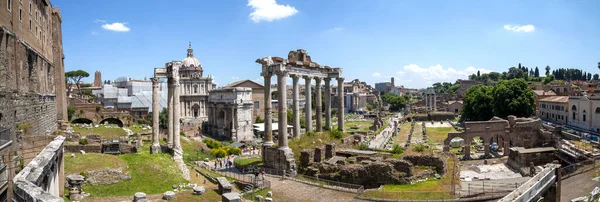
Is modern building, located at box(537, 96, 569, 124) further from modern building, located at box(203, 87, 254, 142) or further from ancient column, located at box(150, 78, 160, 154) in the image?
ancient column, located at box(150, 78, 160, 154)

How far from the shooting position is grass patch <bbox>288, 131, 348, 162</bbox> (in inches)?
1021

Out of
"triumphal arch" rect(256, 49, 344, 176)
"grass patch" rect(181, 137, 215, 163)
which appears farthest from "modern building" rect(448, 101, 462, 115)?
"triumphal arch" rect(256, 49, 344, 176)

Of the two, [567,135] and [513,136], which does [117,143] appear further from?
[567,135]

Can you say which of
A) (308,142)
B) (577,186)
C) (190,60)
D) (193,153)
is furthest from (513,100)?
(190,60)

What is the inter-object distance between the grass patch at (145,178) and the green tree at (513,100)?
1734 inches

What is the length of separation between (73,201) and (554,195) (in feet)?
69.2

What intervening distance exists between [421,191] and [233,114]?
38.0 meters

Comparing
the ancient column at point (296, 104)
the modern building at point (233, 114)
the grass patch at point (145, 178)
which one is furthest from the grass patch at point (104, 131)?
the ancient column at point (296, 104)

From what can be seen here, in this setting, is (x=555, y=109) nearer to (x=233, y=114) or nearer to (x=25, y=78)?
(x=233, y=114)

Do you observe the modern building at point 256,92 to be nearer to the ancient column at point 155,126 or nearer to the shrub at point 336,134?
the shrub at point 336,134

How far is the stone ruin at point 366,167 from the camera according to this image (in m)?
20.9

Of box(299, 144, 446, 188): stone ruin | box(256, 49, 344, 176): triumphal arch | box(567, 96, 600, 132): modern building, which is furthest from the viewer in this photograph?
box(567, 96, 600, 132): modern building

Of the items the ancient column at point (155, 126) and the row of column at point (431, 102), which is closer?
the ancient column at point (155, 126)

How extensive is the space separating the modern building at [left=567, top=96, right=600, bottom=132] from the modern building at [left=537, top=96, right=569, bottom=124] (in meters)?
1.97
